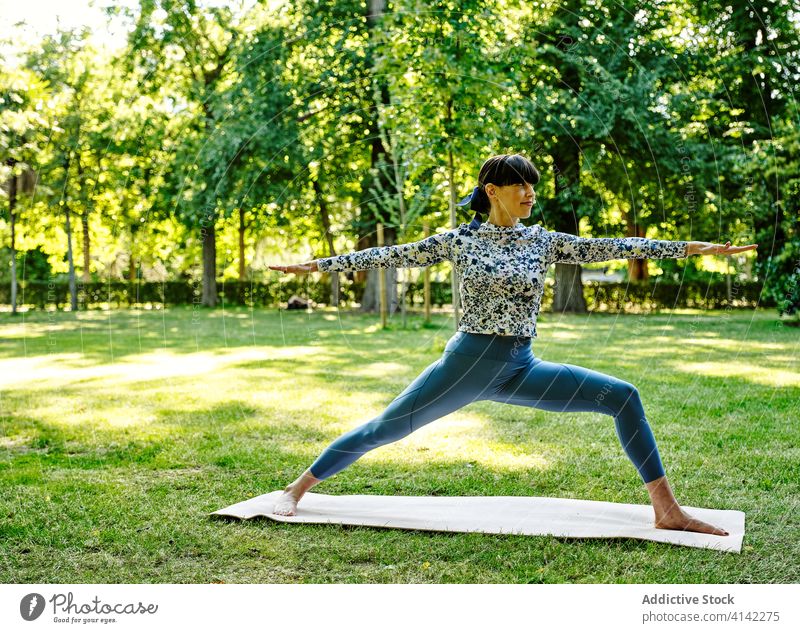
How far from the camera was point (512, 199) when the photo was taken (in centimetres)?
471

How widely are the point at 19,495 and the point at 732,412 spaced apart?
6.38 m

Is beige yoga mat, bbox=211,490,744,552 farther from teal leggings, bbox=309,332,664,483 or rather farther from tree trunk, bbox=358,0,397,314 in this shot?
tree trunk, bbox=358,0,397,314

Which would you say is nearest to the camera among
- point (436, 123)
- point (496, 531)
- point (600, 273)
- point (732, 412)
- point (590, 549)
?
point (590, 549)

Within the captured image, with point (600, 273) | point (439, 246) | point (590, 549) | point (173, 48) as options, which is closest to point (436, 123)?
point (439, 246)

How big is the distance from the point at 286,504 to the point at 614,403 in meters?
2.07

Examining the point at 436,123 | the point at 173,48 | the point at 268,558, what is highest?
the point at 173,48

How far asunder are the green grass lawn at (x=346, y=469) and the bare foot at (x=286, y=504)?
12 cm

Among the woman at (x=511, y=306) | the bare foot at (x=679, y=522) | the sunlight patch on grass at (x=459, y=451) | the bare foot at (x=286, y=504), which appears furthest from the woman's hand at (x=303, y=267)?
the sunlight patch on grass at (x=459, y=451)

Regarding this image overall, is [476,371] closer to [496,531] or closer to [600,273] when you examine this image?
[496,531]

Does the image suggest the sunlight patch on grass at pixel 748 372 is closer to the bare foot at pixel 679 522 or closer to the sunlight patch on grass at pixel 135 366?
the bare foot at pixel 679 522

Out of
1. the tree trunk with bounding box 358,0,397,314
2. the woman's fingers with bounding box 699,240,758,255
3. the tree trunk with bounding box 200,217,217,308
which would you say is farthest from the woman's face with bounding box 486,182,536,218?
the tree trunk with bounding box 200,217,217,308

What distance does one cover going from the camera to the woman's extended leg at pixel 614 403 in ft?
15.6

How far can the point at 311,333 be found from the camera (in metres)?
18.5

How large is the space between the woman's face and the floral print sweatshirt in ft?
0.29
